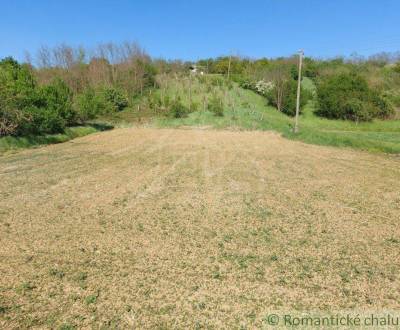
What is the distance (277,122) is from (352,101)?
10272 mm

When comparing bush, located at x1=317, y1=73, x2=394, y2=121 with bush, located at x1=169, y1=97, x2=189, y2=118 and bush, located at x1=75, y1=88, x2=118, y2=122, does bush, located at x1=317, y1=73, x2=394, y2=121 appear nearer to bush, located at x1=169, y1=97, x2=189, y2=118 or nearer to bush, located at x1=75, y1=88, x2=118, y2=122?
bush, located at x1=169, y1=97, x2=189, y2=118

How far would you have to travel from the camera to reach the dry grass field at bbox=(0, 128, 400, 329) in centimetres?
418

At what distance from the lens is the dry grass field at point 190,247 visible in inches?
165

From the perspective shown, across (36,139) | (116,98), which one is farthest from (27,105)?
(116,98)

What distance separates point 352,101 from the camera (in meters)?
36.4

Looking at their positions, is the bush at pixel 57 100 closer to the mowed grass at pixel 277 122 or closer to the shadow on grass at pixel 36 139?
the shadow on grass at pixel 36 139

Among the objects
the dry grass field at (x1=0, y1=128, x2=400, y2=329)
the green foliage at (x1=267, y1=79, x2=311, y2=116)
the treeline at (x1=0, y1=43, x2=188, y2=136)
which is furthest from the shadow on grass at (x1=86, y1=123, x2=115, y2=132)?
the green foliage at (x1=267, y1=79, x2=311, y2=116)

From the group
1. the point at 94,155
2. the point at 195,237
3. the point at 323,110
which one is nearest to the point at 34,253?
the point at 195,237

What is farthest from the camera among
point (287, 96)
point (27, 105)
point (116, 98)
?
point (116, 98)

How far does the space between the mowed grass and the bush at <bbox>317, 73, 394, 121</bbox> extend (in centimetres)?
116

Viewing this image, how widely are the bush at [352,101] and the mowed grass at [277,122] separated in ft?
3.82

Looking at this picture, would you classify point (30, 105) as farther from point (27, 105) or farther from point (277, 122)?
point (277, 122)

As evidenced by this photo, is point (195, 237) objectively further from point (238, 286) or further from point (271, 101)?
point (271, 101)

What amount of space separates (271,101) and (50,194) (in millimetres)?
38835
